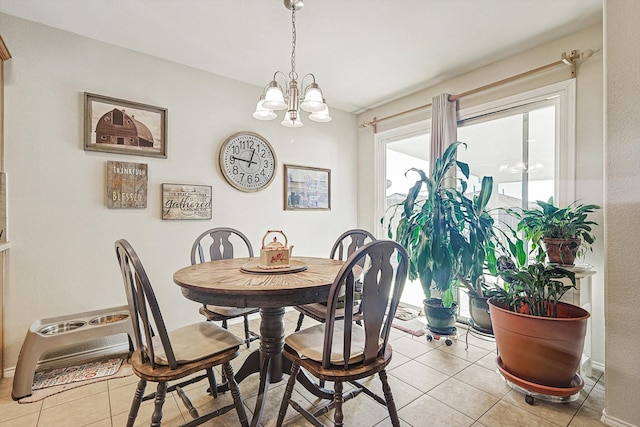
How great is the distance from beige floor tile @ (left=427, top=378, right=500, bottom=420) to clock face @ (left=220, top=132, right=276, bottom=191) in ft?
8.05

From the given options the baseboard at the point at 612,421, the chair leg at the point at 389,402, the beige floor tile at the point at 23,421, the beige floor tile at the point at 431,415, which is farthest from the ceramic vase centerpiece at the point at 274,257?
the baseboard at the point at 612,421

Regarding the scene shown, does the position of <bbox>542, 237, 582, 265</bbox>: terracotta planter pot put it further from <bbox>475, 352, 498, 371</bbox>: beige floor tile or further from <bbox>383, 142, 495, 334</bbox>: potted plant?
<bbox>475, 352, 498, 371</bbox>: beige floor tile

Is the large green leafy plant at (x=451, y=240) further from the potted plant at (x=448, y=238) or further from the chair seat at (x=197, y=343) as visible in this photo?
the chair seat at (x=197, y=343)

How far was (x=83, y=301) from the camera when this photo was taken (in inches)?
95.8

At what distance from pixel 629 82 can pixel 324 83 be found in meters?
2.47

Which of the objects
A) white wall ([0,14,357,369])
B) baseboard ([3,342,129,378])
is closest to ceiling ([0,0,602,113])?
white wall ([0,14,357,369])

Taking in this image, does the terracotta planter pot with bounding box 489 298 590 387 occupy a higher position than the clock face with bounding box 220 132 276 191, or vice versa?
the clock face with bounding box 220 132 276 191

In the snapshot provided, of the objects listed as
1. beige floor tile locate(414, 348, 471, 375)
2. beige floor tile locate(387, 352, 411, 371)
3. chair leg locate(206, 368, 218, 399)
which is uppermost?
chair leg locate(206, 368, 218, 399)

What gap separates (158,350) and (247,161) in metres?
2.17

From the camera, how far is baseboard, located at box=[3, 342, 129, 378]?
223 centimetres

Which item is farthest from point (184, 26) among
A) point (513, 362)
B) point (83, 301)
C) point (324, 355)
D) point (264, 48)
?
point (513, 362)

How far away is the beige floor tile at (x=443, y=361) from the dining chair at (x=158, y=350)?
1480 millimetres

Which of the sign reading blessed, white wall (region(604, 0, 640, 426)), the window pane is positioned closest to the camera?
white wall (region(604, 0, 640, 426))

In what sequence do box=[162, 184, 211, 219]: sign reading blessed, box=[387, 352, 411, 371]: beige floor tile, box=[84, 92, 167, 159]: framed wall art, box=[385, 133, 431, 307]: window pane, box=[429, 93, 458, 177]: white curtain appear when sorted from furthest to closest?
box=[385, 133, 431, 307]: window pane
box=[429, 93, 458, 177]: white curtain
box=[162, 184, 211, 219]: sign reading blessed
box=[84, 92, 167, 159]: framed wall art
box=[387, 352, 411, 371]: beige floor tile
